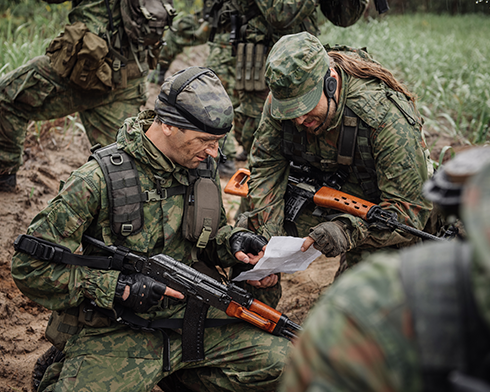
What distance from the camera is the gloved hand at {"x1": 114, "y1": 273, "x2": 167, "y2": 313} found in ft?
8.39

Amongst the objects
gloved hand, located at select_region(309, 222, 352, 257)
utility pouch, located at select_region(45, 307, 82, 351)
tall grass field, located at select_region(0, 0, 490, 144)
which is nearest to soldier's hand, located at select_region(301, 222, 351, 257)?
gloved hand, located at select_region(309, 222, 352, 257)

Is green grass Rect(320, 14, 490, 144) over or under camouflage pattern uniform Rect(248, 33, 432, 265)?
under

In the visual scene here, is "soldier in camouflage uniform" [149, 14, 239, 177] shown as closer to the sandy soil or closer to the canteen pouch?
the sandy soil

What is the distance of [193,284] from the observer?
8.64ft

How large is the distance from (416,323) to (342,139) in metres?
2.29

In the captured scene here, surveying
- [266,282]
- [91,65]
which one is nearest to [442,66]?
[91,65]

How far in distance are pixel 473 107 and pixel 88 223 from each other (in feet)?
20.7

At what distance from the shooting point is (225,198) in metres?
5.86

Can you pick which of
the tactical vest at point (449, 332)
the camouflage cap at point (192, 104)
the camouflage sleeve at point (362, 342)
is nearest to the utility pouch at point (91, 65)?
the camouflage cap at point (192, 104)

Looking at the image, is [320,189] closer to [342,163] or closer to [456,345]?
[342,163]

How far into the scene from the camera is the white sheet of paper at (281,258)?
2.80 m

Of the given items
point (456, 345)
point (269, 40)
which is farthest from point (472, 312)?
point (269, 40)

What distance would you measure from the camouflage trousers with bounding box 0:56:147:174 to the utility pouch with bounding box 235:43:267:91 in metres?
1.03

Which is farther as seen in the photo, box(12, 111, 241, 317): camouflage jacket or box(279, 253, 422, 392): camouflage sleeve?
box(12, 111, 241, 317): camouflage jacket
